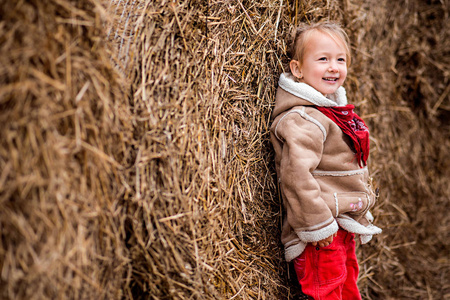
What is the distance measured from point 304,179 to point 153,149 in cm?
72

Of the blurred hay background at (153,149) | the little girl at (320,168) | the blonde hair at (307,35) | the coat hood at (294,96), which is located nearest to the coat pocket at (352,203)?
the little girl at (320,168)

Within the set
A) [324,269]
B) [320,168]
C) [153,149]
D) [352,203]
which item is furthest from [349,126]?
[153,149]

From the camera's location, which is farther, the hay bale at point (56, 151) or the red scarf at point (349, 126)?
the red scarf at point (349, 126)

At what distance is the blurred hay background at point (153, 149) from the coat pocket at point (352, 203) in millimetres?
356

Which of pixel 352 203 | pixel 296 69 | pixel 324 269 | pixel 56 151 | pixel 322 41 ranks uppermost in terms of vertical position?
pixel 322 41

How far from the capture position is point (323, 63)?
7.20 ft

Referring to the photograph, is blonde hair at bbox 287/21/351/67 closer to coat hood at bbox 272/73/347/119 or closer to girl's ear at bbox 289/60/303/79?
girl's ear at bbox 289/60/303/79

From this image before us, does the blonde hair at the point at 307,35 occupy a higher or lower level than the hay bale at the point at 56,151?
higher

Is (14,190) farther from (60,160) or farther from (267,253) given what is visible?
(267,253)

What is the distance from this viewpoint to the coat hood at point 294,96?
2.14 metres

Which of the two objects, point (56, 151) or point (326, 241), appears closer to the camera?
point (56, 151)

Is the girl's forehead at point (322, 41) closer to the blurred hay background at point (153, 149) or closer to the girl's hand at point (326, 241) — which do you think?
the blurred hay background at point (153, 149)

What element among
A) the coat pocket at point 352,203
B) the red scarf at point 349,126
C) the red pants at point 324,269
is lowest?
the red pants at point 324,269

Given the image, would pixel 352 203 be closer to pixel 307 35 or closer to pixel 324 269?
pixel 324 269
